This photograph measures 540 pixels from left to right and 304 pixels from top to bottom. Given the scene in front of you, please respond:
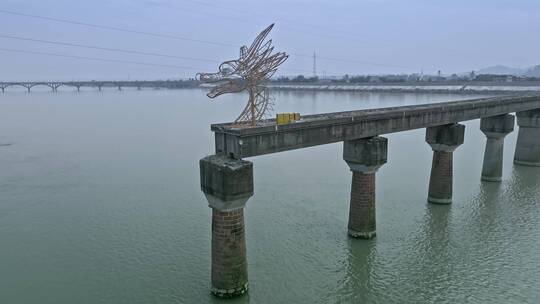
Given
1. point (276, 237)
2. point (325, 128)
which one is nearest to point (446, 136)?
point (325, 128)

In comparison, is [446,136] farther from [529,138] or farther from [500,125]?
[529,138]

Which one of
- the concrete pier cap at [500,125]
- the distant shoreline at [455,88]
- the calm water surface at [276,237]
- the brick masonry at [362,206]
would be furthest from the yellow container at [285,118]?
the distant shoreline at [455,88]

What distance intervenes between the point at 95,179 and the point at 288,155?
18.9 metres

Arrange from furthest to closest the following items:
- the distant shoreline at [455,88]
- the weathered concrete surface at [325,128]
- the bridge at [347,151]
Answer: the distant shoreline at [455,88], the weathered concrete surface at [325,128], the bridge at [347,151]

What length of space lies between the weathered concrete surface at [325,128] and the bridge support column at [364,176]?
0.63 metres

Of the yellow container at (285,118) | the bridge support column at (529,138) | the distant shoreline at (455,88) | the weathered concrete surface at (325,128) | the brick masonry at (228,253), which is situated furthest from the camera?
the distant shoreline at (455,88)

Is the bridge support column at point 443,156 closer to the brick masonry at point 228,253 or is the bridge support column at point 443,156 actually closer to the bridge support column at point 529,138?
the brick masonry at point 228,253

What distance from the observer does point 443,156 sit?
84.3 ft

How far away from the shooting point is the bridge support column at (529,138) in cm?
3734

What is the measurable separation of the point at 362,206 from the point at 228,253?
793 centimetres

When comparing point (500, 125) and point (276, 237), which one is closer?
point (276, 237)

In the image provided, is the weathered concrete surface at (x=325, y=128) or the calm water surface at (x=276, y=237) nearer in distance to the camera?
the weathered concrete surface at (x=325, y=128)

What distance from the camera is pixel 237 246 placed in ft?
50.8

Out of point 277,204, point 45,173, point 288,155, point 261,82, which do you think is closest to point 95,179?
point 45,173
